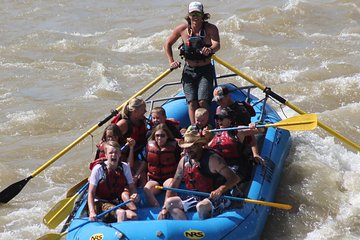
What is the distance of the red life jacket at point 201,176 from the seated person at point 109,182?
504 mm

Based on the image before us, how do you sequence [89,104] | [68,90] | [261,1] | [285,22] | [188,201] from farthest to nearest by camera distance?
[261,1]
[285,22]
[68,90]
[89,104]
[188,201]

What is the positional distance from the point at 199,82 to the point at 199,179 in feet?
5.36

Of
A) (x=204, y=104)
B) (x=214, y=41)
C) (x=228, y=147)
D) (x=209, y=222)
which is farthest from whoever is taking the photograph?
(x=204, y=104)

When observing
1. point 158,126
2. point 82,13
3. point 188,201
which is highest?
point 158,126

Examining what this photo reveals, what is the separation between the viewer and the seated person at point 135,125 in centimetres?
778

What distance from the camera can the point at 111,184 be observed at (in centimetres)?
709

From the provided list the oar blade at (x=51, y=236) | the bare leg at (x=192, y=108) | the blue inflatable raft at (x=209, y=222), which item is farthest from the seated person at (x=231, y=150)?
the oar blade at (x=51, y=236)

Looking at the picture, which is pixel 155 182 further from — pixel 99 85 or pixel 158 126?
pixel 99 85

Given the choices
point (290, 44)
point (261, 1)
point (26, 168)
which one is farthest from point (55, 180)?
point (261, 1)

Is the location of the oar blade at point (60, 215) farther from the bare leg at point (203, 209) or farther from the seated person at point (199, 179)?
the bare leg at point (203, 209)

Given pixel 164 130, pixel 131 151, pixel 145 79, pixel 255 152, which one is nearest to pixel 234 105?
pixel 255 152

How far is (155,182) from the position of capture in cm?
736

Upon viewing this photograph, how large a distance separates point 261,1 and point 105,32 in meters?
3.86

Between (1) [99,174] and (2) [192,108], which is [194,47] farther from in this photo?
(1) [99,174]
